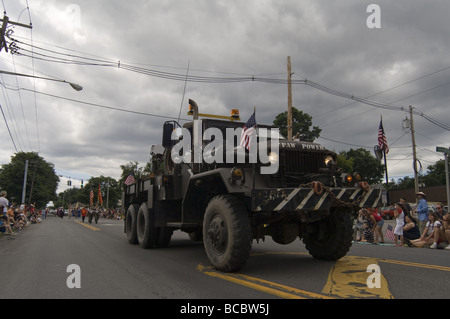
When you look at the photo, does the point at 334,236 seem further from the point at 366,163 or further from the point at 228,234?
the point at 366,163

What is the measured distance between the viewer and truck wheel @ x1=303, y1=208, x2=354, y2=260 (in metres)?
6.01

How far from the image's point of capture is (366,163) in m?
63.4

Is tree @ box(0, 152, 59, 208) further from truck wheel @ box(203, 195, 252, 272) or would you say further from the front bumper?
the front bumper

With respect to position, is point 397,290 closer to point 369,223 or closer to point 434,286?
point 434,286

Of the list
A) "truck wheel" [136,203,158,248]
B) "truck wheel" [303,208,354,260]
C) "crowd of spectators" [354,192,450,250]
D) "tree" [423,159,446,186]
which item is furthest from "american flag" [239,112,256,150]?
"tree" [423,159,446,186]

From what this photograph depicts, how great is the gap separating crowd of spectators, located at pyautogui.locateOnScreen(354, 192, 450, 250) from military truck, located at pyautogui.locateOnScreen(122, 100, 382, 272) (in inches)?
204

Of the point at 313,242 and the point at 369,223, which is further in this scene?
the point at 369,223

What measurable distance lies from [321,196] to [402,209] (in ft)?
23.7

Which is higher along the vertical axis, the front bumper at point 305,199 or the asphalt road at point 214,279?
the front bumper at point 305,199

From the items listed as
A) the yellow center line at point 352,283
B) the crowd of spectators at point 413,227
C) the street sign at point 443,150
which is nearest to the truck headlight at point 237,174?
→ the yellow center line at point 352,283

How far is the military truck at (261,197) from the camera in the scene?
4.97 m

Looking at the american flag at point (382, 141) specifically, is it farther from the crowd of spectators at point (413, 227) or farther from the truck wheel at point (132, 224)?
the truck wheel at point (132, 224)
